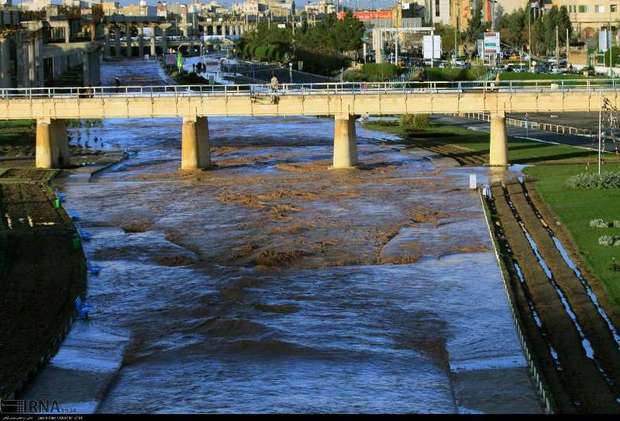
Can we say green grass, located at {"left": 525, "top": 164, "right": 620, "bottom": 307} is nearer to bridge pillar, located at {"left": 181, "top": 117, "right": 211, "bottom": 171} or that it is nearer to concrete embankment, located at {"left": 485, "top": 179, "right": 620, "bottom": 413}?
concrete embankment, located at {"left": 485, "top": 179, "right": 620, "bottom": 413}

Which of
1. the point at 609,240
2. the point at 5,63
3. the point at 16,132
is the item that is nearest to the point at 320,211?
the point at 609,240

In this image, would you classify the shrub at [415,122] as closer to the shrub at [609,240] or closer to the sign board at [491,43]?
the sign board at [491,43]

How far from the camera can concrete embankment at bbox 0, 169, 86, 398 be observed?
122 ft

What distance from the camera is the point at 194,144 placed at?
81.3 meters

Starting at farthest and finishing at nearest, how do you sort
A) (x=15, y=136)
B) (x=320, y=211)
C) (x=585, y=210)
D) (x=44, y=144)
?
1. (x=15, y=136)
2. (x=44, y=144)
3. (x=320, y=211)
4. (x=585, y=210)

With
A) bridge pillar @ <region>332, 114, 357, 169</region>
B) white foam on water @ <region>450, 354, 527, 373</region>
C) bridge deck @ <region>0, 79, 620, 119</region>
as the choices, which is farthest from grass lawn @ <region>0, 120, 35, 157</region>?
white foam on water @ <region>450, 354, 527, 373</region>

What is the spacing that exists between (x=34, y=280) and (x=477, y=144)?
50.6 meters

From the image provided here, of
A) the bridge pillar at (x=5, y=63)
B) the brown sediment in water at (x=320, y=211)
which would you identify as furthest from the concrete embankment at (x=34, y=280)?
the bridge pillar at (x=5, y=63)

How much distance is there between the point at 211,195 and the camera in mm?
70875

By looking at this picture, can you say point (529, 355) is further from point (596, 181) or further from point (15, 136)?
point (15, 136)

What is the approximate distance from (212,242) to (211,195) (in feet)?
49.7

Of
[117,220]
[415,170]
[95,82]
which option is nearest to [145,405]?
[117,220]

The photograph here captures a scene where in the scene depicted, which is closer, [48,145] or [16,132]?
[48,145]

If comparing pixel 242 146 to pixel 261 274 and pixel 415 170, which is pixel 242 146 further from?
pixel 261 274
